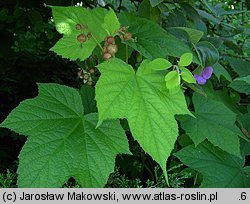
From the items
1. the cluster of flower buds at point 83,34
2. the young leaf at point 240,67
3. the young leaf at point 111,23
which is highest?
the young leaf at point 111,23

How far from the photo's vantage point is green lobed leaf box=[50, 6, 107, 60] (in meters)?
1.14

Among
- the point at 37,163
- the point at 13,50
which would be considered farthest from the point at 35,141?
the point at 13,50

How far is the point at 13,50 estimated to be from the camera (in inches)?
104

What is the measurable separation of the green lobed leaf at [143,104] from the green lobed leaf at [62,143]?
0.14 metres

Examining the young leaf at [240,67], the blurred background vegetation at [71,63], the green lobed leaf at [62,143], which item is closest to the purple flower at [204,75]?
the blurred background vegetation at [71,63]

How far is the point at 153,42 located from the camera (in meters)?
1.17

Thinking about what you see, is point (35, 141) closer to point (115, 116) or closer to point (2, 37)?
point (115, 116)

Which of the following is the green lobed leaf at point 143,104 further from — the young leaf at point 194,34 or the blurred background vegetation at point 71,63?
the blurred background vegetation at point 71,63

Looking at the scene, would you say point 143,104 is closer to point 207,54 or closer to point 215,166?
point 207,54

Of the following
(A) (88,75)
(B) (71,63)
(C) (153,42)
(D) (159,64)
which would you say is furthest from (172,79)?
(B) (71,63)

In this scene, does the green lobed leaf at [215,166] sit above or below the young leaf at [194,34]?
below

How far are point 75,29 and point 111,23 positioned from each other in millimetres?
124

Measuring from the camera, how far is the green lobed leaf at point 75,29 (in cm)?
114
